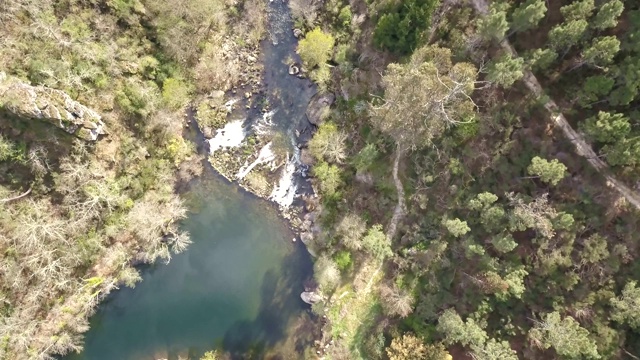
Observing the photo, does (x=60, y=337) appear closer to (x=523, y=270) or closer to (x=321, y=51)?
(x=321, y=51)

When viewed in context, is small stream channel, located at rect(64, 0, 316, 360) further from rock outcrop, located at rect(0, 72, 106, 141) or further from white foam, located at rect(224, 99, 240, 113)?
rock outcrop, located at rect(0, 72, 106, 141)

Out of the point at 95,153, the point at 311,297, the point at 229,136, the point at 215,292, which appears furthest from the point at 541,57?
the point at 95,153

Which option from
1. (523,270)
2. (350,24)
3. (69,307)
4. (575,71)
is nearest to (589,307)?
(523,270)

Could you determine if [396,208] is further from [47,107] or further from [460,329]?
[47,107]

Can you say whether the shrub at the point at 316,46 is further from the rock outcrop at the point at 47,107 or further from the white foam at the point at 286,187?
the rock outcrop at the point at 47,107

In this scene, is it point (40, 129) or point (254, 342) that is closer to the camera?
point (40, 129)

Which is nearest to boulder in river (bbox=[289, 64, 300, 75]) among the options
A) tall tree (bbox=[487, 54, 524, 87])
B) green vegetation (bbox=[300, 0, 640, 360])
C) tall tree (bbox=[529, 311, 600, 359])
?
green vegetation (bbox=[300, 0, 640, 360])
